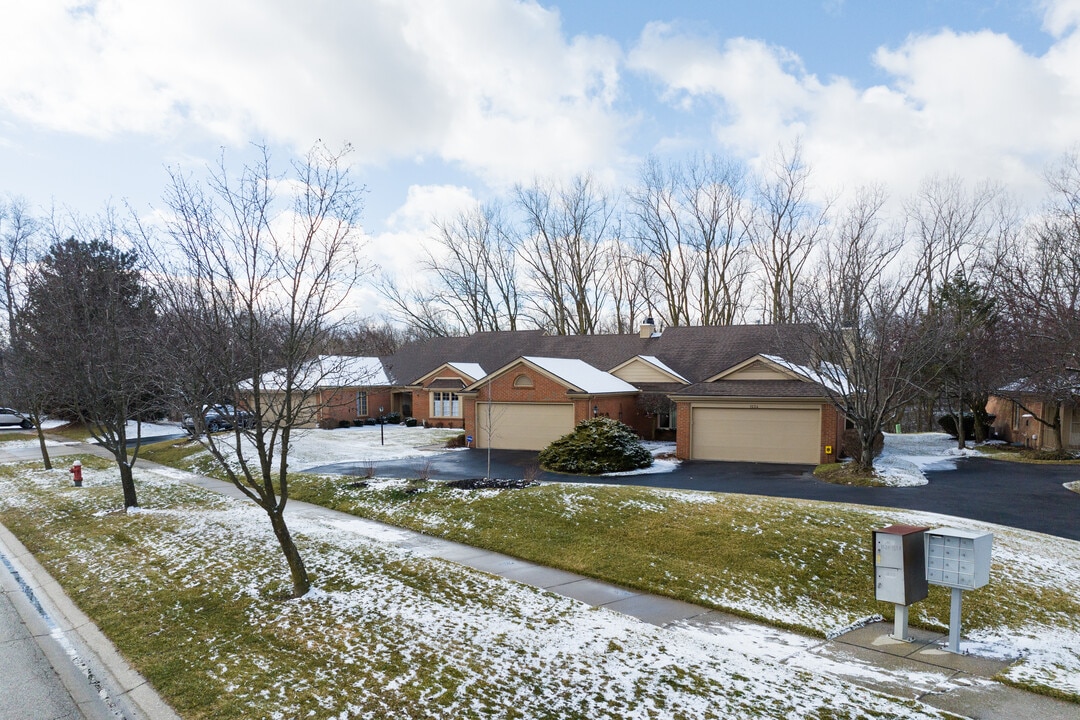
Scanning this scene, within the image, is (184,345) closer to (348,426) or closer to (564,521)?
(564,521)

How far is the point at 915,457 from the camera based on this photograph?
88.2 ft

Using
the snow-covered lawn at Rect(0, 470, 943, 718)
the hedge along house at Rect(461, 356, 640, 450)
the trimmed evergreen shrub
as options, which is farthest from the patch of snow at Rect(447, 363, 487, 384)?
the snow-covered lawn at Rect(0, 470, 943, 718)

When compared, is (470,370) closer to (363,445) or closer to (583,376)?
(363,445)

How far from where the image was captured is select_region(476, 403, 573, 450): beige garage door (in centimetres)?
2777

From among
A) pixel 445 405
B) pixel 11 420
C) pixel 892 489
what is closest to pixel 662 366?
pixel 445 405

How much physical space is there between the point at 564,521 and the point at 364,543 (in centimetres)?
376

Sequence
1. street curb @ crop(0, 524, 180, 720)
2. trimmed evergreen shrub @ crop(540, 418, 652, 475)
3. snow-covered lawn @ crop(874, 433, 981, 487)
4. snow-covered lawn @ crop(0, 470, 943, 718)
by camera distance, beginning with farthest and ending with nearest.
Answer: trimmed evergreen shrub @ crop(540, 418, 652, 475), snow-covered lawn @ crop(874, 433, 981, 487), street curb @ crop(0, 524, 180, 720), snow-covered lawn @ crop(0, 470, 943, 718)

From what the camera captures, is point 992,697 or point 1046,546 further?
point 1046,546

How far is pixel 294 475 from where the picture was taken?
19859mm

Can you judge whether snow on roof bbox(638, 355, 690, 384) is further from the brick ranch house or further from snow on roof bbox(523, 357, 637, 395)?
snow on roof bbox(523, 357, 637, 395)

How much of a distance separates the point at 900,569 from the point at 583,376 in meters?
21.5

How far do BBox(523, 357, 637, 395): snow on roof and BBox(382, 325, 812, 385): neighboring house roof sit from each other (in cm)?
354

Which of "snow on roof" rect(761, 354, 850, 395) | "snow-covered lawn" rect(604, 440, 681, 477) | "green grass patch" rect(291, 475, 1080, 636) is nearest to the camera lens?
"green grass patch" rect(291, 475, 1080, 636)

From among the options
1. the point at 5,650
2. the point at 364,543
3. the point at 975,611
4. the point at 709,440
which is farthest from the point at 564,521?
the point at 709,440
